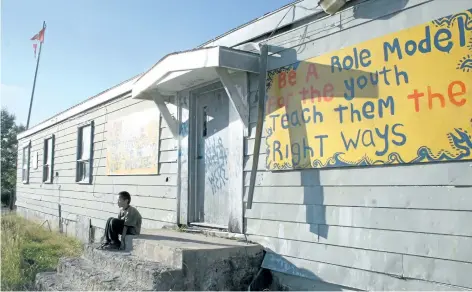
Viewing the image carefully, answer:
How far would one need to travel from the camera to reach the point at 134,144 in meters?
7.88

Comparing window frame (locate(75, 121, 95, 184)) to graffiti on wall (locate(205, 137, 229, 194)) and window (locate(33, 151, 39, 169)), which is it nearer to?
window (locate(33, 151, 39, 169))

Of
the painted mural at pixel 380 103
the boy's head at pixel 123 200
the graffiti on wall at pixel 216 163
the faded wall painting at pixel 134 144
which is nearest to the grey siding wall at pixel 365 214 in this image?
the painted mural at pixel 380 103

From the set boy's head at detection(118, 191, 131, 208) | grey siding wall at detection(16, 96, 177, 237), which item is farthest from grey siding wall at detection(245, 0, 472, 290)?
grey siding wall at detection(16, 96, 177, 237)

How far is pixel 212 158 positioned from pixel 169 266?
6.53 ft

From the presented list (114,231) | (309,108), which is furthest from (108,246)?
(309,108)

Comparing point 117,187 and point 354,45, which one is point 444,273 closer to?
point 354,45

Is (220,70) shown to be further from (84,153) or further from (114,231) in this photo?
(84,153)

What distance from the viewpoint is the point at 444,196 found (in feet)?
10.7

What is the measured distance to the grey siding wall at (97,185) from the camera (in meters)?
6.83

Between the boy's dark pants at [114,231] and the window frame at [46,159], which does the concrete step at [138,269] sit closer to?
the boy's dark pants at [114,231]

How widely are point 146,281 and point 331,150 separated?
7.31 ft

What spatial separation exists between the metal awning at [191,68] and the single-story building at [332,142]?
19mm

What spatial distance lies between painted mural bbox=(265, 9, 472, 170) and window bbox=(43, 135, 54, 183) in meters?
10.2

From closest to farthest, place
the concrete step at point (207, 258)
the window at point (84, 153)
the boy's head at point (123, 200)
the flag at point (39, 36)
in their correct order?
the concrete step at point (207, 258)
the boy's head at point (123, 200)
the window at point (84, 153)
the flag at point (39, 36)
